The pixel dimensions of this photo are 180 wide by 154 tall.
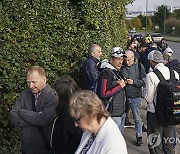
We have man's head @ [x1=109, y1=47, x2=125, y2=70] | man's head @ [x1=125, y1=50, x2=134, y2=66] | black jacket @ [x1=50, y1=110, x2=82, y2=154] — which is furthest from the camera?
man's head @ [x1=125, y1=50, x2=134, y2=66]

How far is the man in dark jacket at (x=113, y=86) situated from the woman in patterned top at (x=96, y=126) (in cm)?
247

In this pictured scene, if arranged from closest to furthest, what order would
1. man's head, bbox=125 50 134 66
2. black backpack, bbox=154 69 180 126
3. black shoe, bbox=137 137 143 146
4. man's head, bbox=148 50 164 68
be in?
black backpack, bbox=154 69 180 126
man's head, bbox=148 50 164 68
man's head, bbox=125 50 134 66
black shoe, bbox=137 137 143 146

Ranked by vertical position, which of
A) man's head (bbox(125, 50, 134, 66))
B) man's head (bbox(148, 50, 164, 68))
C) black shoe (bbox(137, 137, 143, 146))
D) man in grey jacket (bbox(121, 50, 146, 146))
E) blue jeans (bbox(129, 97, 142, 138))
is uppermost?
man's head (bbox(148, 50, 164, 68))

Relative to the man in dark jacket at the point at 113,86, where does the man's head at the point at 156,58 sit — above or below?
above

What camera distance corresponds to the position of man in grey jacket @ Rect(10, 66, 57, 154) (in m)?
3.86

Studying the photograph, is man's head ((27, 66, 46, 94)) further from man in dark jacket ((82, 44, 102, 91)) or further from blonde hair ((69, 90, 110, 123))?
man in dark jacket ((82, 44, 102, 91))

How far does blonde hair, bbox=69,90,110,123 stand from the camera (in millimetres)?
2855

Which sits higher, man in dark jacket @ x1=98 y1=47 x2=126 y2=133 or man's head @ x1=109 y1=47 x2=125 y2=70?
man's head @ x1=109 y1=47 x2=125 y2=70

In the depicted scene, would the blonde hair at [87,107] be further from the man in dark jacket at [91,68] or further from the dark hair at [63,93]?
the man in dark jacket at [91,68]

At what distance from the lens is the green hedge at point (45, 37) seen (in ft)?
17.7

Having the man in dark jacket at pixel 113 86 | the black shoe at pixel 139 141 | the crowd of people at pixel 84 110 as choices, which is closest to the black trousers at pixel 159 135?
the crowd of people at pixel 84 110

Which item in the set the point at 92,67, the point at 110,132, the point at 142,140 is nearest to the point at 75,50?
the point at 92,67

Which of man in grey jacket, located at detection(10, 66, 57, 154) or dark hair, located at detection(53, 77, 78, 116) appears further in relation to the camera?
man in grey jacket, located at detection(10, 66, 57, 154)

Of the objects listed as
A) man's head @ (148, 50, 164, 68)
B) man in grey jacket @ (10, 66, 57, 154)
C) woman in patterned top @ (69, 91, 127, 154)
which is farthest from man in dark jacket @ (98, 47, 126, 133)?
woman in patterned top @ (69, 91, 127, 154)
